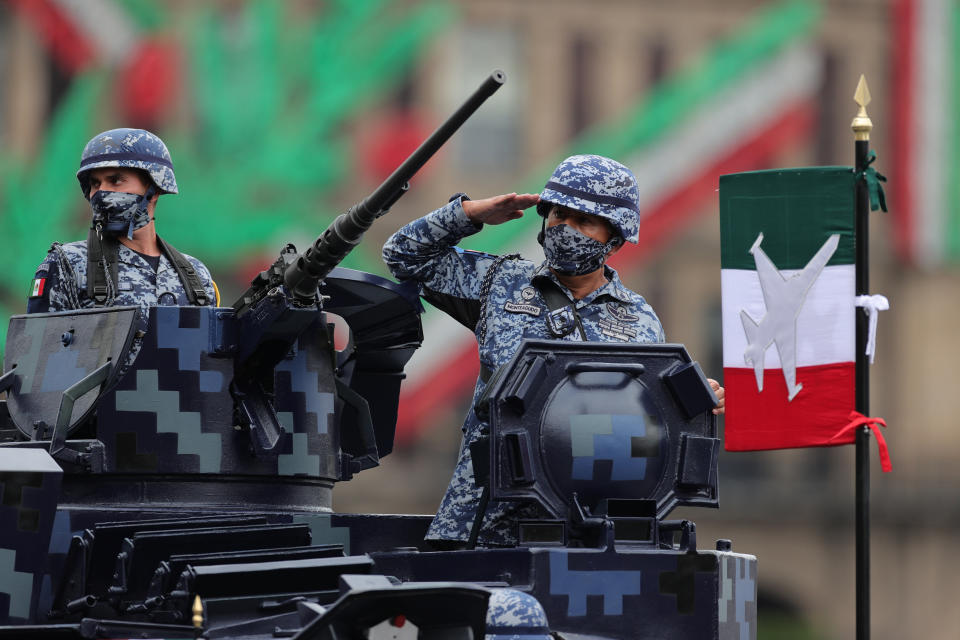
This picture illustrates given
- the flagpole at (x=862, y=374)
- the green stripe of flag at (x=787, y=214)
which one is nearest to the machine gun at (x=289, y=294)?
the flagpole at (x=862, y=374)

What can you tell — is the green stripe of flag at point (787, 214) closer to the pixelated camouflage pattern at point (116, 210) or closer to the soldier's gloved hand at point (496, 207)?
the soldier's gloved hand at point (496, 207)

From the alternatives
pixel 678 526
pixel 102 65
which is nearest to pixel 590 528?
pixel 678 526

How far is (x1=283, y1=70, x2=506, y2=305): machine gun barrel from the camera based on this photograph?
8.75 m

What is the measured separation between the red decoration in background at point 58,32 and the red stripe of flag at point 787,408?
3299 cm

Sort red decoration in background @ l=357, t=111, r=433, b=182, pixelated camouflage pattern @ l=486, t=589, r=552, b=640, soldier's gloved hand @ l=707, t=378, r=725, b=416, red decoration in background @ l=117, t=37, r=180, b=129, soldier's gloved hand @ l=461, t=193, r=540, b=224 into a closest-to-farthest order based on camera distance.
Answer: pixelated camouflage pattern @ l=486, t=589, r=552, b=640 < soldier's gloved hand @ l=707, t=378, r=725, b=416 < soldier's gloved hand @ l=461, t=193, r=540, b=224 < red decoration in background @ l=117, t=37, r=180, b=129 < red decoration in background @ l=357, t=111, r=433, b=182

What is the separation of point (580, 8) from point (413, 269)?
39.1 m

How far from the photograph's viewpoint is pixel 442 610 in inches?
284

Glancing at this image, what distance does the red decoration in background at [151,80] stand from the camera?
43344 mm

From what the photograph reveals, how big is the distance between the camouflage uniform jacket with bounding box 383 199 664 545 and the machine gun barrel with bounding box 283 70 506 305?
1.58 feet

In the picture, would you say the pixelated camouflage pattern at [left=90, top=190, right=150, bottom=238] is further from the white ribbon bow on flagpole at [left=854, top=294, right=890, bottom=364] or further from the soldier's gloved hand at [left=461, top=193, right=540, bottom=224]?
the white ribbon bow on flagpole at [left=854, top=294, right=890, bottom=364]

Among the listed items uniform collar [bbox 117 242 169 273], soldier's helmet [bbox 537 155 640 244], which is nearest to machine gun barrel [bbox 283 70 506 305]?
soldier's helmet [bbox 537 155 640 244]

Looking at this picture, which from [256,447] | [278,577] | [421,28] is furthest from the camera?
[421,28]

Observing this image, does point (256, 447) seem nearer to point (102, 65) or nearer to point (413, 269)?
point (413, 269)

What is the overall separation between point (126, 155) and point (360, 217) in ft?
5.54
